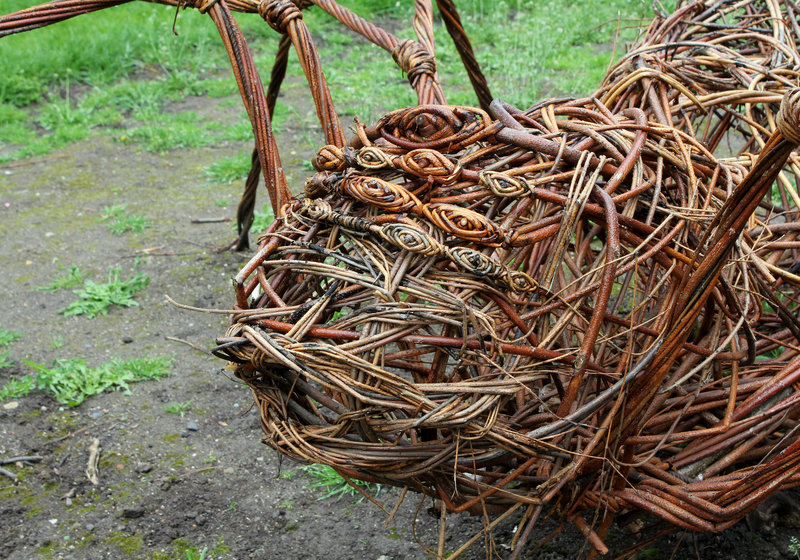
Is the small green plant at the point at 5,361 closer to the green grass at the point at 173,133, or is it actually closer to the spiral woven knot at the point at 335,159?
the spiral woven knot at the point at 335,159

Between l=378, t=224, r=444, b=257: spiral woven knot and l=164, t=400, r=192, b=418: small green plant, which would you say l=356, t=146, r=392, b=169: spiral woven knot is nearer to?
l=378, t=224, r=444, b=257: spiral woven knot

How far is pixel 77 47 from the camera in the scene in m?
5.54

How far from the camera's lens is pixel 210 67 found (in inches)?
218

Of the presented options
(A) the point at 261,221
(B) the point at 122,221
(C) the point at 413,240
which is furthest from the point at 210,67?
(C) the point at 413,240

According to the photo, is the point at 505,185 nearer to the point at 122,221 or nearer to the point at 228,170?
the point at 122,221

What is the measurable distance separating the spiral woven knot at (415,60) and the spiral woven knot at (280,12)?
29cm

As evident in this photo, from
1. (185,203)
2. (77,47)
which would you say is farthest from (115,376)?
(77,47)

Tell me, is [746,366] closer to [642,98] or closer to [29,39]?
[642,98]

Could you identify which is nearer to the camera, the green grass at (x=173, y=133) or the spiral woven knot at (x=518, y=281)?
the spiral woven knot at (x=518, y=281)

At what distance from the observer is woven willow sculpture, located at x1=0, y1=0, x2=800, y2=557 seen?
1.16 m

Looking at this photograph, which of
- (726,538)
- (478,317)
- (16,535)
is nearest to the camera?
(478,317)

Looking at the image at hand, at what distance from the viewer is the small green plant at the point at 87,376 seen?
250cm

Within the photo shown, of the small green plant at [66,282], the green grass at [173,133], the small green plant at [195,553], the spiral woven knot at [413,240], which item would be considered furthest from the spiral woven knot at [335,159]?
the green grass at [173,133]

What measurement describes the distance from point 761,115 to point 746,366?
3.34 ft
